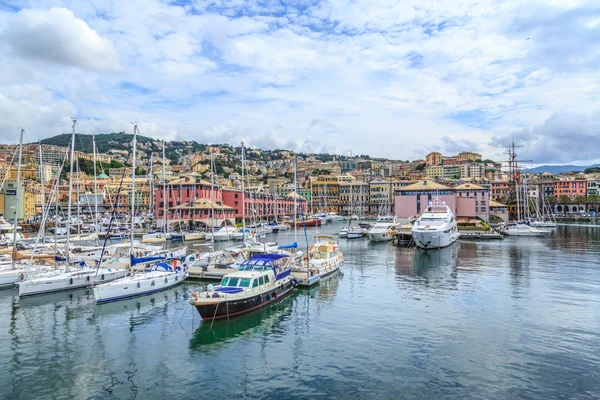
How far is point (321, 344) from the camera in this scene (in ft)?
Result: 59.8

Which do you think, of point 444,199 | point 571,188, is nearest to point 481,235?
point 444,199

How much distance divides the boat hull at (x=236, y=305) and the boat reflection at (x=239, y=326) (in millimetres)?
277

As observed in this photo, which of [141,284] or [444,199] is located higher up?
[444,199]

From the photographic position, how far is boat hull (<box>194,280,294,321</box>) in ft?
68.5

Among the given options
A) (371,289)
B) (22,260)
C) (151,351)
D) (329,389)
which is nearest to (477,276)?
(371,289)

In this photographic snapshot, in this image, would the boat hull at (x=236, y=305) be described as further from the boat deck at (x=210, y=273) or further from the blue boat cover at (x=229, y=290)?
the boat deck at (x=210, y=273)

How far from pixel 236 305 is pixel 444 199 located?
7585 centimetres

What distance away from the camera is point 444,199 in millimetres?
89438

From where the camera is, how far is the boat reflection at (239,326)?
62.2 ft

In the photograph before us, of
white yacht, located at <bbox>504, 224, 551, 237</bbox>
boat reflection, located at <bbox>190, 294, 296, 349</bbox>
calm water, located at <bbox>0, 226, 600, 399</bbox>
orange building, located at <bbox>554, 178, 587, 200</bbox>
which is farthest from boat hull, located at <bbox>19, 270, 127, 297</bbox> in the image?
orange building, located at <bbox>554, 178, 587, 200</bbox>

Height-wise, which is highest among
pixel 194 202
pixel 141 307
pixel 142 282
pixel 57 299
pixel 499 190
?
pixel 499 190

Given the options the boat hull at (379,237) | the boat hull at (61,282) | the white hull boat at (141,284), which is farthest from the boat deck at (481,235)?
the boat hull at (61,282)

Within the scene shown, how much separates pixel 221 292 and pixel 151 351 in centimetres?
521

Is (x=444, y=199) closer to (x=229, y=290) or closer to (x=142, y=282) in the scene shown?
(x=142, y=282)
